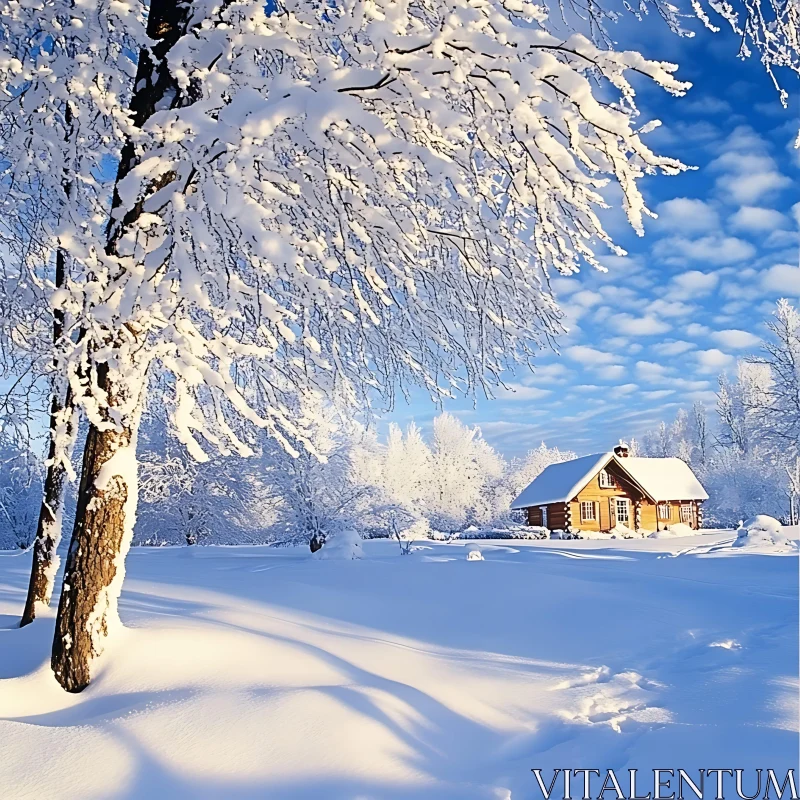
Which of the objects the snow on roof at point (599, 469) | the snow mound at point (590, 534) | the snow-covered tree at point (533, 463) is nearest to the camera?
the snow mound at point (590, 534)

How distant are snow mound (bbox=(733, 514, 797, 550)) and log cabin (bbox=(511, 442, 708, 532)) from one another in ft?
58.4

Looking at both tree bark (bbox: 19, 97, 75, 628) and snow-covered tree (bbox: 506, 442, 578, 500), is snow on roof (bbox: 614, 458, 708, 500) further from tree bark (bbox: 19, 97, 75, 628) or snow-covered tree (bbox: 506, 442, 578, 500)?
tree bark (bbox: 19, 97, 75, 628)

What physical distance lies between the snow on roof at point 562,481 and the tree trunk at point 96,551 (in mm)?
32128

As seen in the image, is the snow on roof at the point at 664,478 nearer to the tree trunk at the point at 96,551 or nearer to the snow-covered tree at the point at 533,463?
the snow-covered tree at the point at 533,463

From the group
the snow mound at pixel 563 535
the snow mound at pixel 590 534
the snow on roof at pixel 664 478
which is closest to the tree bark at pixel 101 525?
the snow mound at pixel 563 535

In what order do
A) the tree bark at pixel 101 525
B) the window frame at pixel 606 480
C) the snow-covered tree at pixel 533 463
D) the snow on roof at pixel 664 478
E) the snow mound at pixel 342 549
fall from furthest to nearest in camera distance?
the snow-covered tree at pixel 533 463
the snow on roof at pixel 664 478
the window frame at pixel 606 480
the snow mound at pixel 342 549
the tree bark at pixel 101 525

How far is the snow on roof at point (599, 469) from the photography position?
35625mm

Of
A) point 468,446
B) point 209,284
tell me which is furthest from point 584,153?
point 468,446

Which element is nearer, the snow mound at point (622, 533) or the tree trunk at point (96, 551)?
the tree trunk at point (96, 551)

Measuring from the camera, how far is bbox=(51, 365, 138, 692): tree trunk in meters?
4.12

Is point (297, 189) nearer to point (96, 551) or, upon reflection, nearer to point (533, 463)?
point (96, 551)

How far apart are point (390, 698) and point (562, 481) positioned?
34.1m

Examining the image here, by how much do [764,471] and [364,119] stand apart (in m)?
44.3

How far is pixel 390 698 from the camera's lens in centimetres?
384
